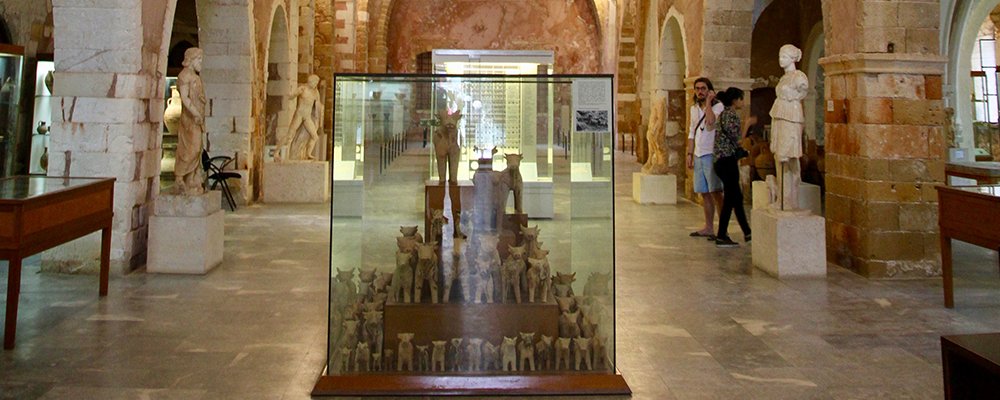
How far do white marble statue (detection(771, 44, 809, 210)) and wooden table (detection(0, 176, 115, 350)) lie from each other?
4.83 meters

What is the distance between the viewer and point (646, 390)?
134 inches

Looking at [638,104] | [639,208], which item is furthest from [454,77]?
[638,104]

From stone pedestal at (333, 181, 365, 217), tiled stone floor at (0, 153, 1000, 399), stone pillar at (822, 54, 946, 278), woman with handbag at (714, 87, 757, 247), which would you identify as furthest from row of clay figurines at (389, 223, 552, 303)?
woman with handbag at (714, 87, 757, 247)

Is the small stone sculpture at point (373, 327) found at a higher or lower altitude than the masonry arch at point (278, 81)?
lower

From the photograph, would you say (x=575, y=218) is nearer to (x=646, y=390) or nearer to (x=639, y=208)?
(x=646, y=390)

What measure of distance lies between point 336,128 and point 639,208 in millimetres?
7173

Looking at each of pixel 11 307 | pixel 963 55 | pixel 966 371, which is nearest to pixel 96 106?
pixel 11 307

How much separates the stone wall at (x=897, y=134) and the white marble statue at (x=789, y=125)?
58 cm

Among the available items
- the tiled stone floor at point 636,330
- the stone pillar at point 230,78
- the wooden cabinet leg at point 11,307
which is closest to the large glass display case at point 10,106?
the stone pillar at point 230,78

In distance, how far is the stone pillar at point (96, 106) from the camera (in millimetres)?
5805

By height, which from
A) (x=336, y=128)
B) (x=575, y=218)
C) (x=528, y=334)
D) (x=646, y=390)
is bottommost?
(x=646, y=390)

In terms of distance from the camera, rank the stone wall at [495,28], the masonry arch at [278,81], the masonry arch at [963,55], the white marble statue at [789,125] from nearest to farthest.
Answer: the white marble statue at [789,125]
the masonry arch at [278,81]
the masonry arch at [963,55]
the stone wall at [495,28]

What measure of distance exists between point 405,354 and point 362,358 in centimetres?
20

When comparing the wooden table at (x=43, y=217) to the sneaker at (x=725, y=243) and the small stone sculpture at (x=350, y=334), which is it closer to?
the small stone sculpture at (x=350, y=334)
